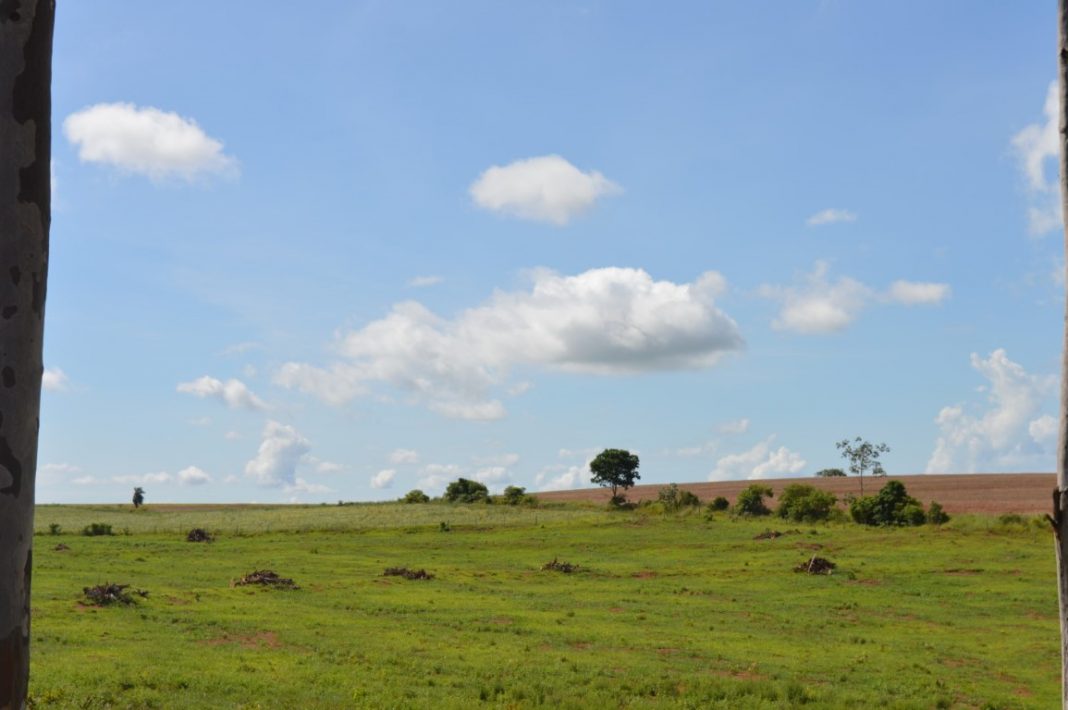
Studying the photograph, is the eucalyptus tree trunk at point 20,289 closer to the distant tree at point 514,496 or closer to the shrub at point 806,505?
the shrub at point 806,505

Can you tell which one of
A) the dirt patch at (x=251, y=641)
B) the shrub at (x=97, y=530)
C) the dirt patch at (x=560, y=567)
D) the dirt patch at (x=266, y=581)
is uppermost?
the dirt patch at (x=251, y=641)

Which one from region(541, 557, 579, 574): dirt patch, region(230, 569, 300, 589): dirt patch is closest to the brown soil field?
region(541, 557, 579, 574): dirt patch

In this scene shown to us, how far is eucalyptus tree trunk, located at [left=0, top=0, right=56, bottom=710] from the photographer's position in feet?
17.3

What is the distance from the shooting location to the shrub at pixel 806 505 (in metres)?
91.0

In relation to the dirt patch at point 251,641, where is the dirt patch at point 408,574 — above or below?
below

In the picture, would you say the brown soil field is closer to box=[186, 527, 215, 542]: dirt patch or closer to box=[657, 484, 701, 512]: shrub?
box=[657, 484, 701, 512]: shrub

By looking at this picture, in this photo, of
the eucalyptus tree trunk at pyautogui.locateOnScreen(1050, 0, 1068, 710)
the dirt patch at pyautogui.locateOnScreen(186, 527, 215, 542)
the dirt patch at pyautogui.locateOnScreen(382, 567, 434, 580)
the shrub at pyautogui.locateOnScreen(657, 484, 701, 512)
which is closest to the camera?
the eucalyptus tree trunk at pyautogui.locateOnScreen(1050, 0, 1068, 710)

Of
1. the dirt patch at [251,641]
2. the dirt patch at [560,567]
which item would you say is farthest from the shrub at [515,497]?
the dirt patch at [251,641]

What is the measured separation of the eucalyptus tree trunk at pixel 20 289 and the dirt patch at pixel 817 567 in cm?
5591

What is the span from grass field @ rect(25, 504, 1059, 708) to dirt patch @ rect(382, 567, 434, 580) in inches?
48.9

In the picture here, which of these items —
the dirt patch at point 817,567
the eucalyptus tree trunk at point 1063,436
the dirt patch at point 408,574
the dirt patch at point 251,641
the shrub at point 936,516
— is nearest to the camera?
the eucalyptus tree trunk at point 1063,436

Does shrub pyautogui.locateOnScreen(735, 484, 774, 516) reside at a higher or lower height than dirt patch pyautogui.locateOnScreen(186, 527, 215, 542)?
higher

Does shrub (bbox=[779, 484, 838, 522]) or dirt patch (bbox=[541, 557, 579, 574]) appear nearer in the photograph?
dirt patch (bbox=[541, 557, 579, 574])

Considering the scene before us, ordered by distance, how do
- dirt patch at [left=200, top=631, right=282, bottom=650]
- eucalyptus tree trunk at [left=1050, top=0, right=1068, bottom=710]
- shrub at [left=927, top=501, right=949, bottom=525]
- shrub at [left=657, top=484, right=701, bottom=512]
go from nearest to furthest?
1. eucalyptus tree trunk at [left=1050, top=0, right=1068, bottom=710]
2. dirt patch at [left=200, top=631, right=282, bottom=650]
3. shrub at [left=927, top=501, right=949, bottom=525]
4. shrub at [left=657, top=484, right=701, bottom=512]
